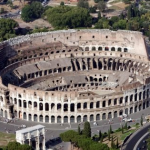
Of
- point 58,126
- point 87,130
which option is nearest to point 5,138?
point 58,126

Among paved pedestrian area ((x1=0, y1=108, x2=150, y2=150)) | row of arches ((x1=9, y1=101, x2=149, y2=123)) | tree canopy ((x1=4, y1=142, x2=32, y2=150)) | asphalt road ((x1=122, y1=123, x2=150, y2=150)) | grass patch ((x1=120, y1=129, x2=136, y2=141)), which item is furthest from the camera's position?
row of arches ((x1=9, y1=101, x2=149, y2=123))

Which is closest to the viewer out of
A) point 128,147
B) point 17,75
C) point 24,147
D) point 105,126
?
point 24,147

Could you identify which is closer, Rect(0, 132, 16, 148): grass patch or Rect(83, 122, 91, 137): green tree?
Rect(83, 122, 91, 137): green tree

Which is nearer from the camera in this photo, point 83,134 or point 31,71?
point 83,134

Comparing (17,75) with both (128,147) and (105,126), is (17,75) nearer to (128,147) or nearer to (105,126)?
(105,126)

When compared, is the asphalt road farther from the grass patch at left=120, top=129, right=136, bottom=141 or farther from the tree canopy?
the tree canopy

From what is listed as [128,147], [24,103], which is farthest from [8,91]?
[128,147]

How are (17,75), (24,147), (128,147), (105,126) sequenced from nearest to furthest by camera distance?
(24,147)
(128,147)
(105,126)
(17,75)

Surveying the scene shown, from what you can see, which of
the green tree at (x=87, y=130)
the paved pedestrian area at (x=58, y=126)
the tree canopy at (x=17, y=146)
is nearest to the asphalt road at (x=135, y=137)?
the paved pedestrian area at (x=58, y=126)

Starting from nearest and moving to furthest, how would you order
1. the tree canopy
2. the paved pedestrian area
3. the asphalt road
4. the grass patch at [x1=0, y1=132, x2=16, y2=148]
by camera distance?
the tree canopy, the asphalt road, the grass patch at [x1=0, y1=132, x2=16, y2=148], the paved pedestrian area

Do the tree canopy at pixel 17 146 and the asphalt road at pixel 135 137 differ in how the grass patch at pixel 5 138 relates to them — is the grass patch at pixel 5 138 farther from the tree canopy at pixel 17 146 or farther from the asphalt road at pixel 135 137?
the asphalt road at pixel 135 137

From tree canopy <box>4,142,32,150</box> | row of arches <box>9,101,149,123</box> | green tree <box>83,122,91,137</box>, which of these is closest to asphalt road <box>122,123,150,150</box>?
green tree <box>83,122,91,137</box>
